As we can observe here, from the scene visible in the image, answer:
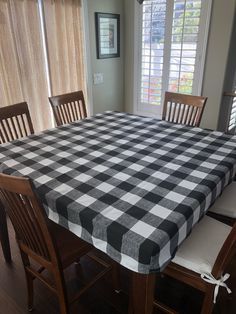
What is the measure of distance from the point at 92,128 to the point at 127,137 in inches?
14.0

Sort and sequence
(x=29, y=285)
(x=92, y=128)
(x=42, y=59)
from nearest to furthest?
(x=29, y=285)
(x=92, y=128)
(x=42, y=59)

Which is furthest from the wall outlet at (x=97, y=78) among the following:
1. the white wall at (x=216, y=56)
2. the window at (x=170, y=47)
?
the white wall at (x=216, y=56)

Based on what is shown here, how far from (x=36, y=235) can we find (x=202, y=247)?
0.79 metres

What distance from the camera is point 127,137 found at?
1860mm

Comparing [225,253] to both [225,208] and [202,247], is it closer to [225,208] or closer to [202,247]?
[202,247]

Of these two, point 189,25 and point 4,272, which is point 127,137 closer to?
point 4,272

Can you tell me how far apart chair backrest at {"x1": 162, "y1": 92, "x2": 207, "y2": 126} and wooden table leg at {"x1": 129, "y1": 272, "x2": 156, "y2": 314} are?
5.09ft

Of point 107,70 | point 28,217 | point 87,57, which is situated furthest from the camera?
point 107,70

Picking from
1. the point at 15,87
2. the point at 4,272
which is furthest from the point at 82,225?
the point at 15,87

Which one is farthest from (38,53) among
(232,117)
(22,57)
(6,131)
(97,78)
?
(232,117)

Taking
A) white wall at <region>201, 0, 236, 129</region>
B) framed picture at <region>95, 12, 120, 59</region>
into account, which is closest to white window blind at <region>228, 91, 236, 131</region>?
white wall at <region>201, 0, 236, 129</region>

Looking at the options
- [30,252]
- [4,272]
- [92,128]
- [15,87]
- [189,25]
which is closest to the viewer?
[30,252]

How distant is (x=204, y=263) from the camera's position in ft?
3.82

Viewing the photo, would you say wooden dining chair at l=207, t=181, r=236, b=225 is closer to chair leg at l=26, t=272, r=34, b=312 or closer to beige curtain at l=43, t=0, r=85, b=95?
chair leg at l=26, t=272, r=34, b=312
